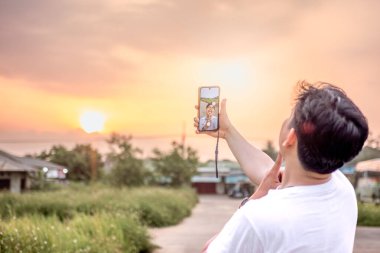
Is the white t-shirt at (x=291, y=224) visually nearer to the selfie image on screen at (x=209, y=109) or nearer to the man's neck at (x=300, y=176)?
the man's neck at (x=300, y=176)

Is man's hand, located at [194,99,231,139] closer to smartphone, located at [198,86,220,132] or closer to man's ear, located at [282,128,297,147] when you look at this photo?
smartphone, located at [198,86,220,132]

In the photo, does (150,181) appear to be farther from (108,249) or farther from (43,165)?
(108,249)

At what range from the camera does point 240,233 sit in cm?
110

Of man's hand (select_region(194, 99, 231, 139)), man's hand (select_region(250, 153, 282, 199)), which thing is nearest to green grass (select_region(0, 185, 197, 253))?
man's hand (select_region(194, 99, 231, 139))

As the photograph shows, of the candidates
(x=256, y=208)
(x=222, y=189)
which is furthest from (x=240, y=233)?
(x=222, y=189)

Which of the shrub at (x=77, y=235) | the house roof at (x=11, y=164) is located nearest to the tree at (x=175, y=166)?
the house roof at (x=11, y=164)

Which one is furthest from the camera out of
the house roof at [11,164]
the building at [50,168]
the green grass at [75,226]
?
the building at [50,168]

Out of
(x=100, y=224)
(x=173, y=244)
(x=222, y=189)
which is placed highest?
(x=100, y=224)

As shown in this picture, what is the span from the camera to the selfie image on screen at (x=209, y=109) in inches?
61.1

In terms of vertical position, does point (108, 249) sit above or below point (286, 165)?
below

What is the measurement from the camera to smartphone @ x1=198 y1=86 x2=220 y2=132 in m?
1.55

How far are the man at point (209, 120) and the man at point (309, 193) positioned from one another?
13.7 inches

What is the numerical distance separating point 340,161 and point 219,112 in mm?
459

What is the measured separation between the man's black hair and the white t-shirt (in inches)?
2.2
